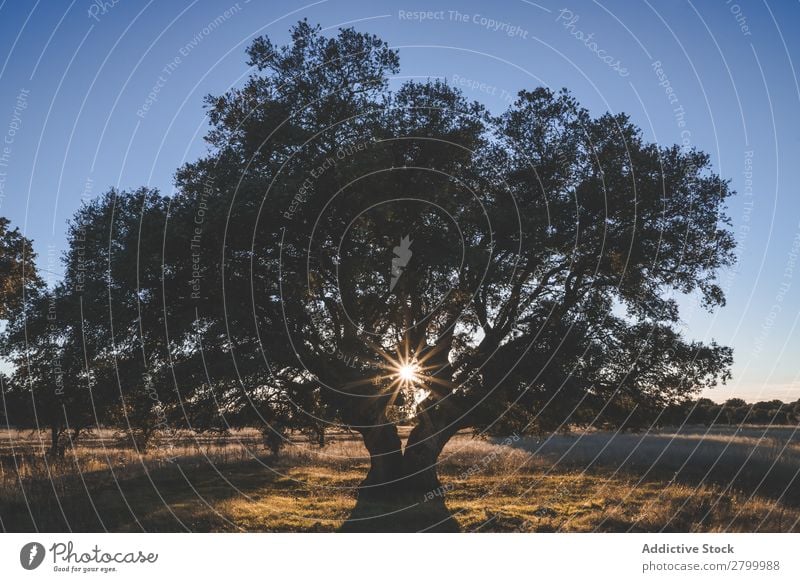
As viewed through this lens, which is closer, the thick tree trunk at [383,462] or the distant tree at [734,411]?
A: the thick tree trunk at [383,462]

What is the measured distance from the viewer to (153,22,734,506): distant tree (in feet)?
74.2

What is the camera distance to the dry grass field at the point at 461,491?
19.5 metres

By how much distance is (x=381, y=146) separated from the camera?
73.7 ft

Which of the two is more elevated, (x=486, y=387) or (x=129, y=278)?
(x=129, y=278)

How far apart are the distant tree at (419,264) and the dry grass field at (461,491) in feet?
11.0

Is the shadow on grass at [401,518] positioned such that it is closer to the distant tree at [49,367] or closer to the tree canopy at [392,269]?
the tree canopy at [392,269]

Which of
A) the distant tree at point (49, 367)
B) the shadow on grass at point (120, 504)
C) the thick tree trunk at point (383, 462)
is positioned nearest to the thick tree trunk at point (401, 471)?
the thick tree trunk at point (383, 462)

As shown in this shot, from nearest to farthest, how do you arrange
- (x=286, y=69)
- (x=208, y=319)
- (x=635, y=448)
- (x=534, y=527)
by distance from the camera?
1. (x=534, y=527)
2. (x=208, y=319)
3. (x=286, y=69)
4. (x=635, y=448)

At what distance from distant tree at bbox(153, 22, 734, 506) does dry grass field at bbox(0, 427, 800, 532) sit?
336 centimetres

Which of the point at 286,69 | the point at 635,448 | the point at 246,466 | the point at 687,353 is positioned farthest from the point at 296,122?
the point at 635,448

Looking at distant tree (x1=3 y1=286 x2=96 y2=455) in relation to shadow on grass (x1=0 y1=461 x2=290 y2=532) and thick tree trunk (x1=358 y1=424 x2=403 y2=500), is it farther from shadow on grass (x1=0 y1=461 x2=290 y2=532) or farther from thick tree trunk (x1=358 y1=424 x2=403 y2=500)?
thick tree trunk (x1=358 y1=424 x2=403 y2=500)
